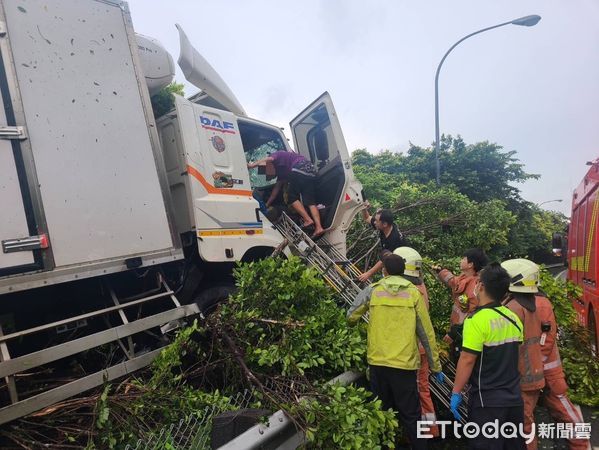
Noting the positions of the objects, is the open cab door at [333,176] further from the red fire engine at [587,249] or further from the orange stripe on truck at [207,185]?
the red fire engine at [587,249]

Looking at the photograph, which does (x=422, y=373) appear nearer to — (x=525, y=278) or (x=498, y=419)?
(x=498, y=419)

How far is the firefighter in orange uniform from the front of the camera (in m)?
3.32

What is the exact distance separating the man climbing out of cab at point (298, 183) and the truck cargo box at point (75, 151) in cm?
200

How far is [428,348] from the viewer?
11.2ft

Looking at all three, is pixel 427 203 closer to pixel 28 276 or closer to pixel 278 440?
pixel 278 440

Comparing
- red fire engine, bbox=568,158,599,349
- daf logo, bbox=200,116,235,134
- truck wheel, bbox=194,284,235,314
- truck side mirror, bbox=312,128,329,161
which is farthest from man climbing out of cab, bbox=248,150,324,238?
red fire engine, bbox=568,158,599,349

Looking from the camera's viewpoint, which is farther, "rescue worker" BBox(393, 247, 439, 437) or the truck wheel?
the truck wheel

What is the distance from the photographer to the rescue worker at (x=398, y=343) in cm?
326

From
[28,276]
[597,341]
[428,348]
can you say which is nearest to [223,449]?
[28,276]

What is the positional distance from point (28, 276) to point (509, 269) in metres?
3.41

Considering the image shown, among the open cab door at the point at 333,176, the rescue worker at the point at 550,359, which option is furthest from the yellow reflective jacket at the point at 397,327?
the open cab door at the point at 333,176

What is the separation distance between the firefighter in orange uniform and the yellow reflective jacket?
84 centimetres

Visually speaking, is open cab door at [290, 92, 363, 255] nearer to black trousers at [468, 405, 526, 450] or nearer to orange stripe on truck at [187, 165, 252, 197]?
orange stripe on truck at [187, 165, 252, 197]

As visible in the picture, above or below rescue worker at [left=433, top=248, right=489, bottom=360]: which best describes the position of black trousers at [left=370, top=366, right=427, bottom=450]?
below
